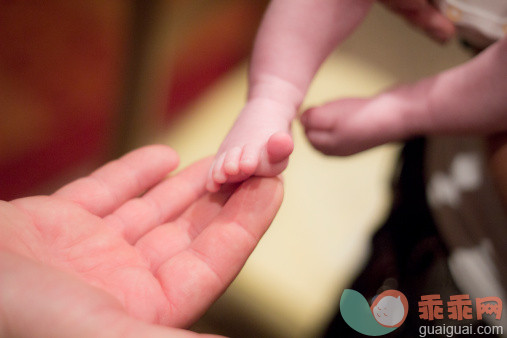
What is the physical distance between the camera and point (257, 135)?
11.1 inches

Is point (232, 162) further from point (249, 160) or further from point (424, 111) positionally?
point (424, 111)

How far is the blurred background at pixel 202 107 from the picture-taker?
423mm

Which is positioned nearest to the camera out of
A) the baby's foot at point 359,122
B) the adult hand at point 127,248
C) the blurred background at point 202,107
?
the adult hand at point 127,248

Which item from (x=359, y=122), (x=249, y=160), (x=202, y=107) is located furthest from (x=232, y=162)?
(x=202, y=107)

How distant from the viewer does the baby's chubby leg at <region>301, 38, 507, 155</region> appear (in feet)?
0.90

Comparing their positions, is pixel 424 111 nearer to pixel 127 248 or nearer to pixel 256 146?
pixel 256 146

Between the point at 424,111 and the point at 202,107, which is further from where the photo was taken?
the point at 202,107

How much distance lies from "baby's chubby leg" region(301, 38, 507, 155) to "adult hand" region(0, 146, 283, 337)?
0.08m

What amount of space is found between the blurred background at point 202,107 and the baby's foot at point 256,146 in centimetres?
4

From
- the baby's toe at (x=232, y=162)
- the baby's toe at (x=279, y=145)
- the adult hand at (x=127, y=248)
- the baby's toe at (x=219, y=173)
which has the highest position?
the baby's toe at (x=279, y=145)

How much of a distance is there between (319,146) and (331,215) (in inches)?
5.6

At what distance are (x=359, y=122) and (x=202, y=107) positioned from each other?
1.27ft

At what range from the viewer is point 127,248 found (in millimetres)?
286

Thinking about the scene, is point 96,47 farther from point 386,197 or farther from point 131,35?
point 386,197
